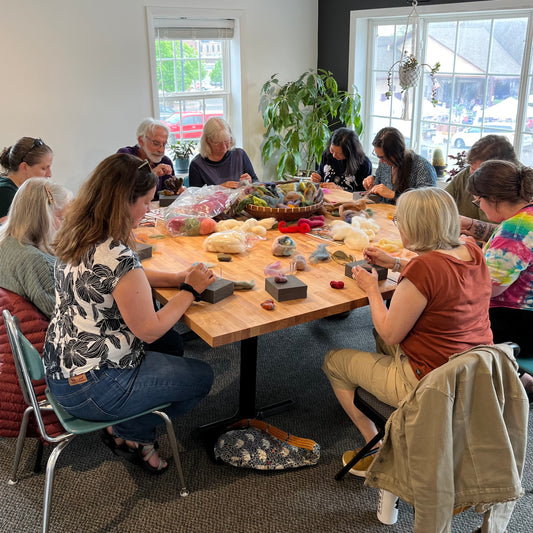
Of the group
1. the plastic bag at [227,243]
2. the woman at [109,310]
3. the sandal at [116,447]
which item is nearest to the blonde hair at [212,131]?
the plastic bag at [227,243]

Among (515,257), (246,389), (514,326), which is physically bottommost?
(246,389)

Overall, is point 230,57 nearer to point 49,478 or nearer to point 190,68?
point 190,68

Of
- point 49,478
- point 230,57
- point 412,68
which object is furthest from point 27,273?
point 230,57

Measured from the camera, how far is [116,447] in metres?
2.36

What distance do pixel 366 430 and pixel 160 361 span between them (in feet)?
2.88

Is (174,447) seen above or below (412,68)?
below

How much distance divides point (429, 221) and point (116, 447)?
4.99 ft

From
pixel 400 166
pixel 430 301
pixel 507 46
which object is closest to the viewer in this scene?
pixel 430 301

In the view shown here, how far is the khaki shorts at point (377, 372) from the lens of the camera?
2.04 metres

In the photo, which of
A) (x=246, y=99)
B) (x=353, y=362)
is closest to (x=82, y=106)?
(x=246, y=99)

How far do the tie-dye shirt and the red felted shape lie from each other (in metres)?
1.80

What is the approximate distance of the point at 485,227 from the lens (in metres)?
2.82

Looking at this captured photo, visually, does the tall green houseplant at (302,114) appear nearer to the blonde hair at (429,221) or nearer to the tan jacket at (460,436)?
the blonde hair at (429,221)

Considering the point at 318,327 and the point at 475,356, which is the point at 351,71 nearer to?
the point at 318,327
